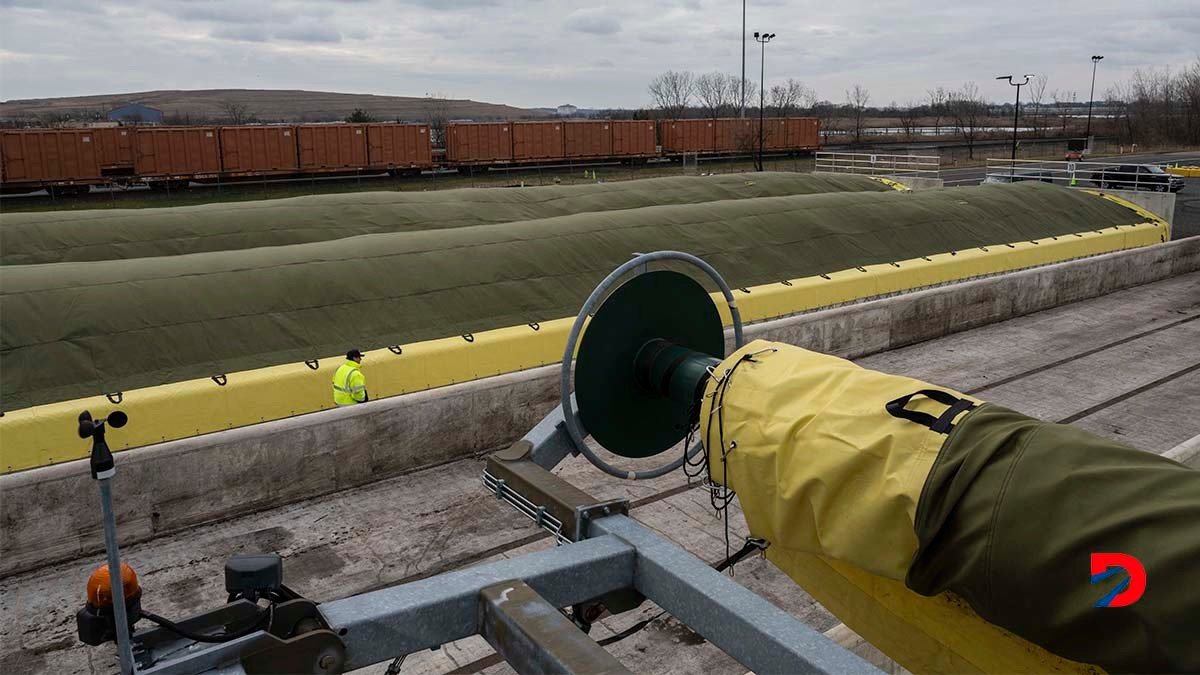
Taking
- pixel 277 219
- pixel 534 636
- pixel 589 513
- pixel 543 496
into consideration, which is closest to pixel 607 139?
pixel 277 219

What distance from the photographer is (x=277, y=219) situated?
617 inches

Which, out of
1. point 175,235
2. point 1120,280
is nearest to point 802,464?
point 175,235

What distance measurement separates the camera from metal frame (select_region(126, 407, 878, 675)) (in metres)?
2.84

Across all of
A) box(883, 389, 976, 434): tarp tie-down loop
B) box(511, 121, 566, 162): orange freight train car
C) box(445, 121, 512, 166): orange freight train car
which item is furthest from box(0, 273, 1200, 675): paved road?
box(511, 121, 566, 162): orange freight train car

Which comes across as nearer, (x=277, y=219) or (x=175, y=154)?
(x=277, y=219)

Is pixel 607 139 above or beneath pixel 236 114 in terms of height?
beneath

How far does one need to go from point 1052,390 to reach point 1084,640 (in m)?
10.8

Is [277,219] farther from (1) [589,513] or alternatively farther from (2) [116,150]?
(2) [116,150]

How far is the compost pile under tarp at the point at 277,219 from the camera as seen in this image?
46.3 feet

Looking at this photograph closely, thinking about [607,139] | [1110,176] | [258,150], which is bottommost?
[1110,176]

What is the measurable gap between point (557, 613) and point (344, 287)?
31.3 feet

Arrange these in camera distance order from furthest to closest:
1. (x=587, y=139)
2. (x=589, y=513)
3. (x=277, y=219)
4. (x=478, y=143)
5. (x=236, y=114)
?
1. (x=236, y=114)
2. (x=587, y=139)
3. (x=478, y=143)
4. (x=277, y=219)
5. (x=589, y=513)

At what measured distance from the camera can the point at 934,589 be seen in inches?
116

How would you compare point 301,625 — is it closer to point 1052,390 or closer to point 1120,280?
point 1052,390
